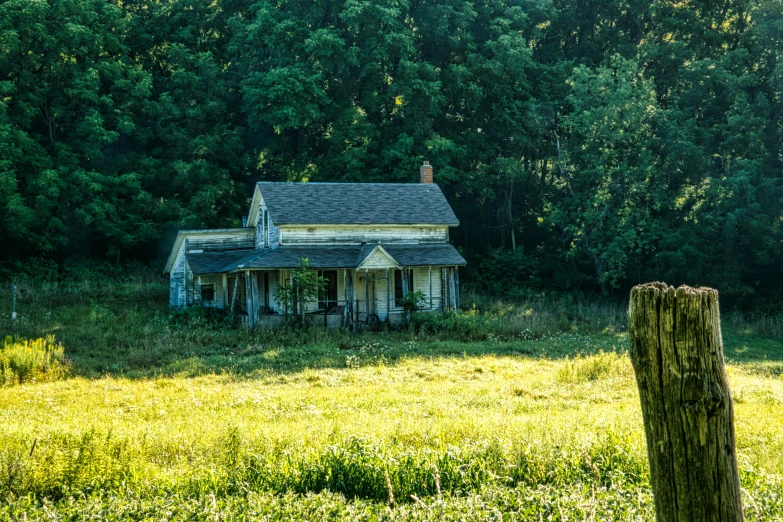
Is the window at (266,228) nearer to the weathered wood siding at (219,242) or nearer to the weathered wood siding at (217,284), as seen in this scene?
the weathered wood siding at (219,242)

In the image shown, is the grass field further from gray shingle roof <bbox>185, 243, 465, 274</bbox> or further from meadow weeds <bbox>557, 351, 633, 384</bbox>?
gray shingle roof <bbox>185, 243, 465, 274</bbox>

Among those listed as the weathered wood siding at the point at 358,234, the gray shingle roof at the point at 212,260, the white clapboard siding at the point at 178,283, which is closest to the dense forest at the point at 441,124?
the white clapboard siding at the point at 178,283

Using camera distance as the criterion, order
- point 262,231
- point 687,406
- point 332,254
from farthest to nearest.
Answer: point 262,231 < point 332,254 < point 687,406

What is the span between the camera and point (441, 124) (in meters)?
45.7

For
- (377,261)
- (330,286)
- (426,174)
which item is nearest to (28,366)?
(377,261)

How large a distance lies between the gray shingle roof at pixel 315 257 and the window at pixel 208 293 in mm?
1237

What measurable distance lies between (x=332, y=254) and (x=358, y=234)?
211cm

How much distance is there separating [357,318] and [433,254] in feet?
14.6

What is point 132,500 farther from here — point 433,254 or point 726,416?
point 433,254

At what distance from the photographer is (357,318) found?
29.9 metres

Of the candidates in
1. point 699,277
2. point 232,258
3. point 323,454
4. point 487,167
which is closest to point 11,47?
point 232,258

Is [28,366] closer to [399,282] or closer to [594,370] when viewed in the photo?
[594,370]

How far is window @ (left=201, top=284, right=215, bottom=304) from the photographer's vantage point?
32.9 metres

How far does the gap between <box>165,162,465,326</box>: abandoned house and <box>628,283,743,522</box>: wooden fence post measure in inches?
1012
